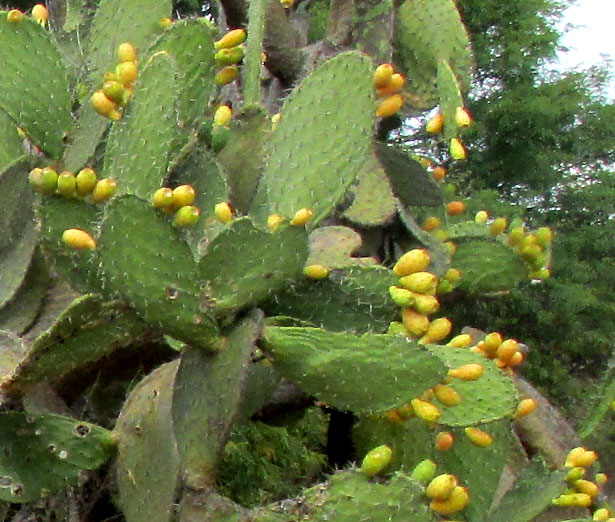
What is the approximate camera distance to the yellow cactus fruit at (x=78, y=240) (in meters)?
0.70

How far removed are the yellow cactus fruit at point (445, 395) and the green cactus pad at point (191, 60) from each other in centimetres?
41

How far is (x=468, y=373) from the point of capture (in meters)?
0.78

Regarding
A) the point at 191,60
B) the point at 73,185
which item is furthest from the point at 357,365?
the point at 191,60

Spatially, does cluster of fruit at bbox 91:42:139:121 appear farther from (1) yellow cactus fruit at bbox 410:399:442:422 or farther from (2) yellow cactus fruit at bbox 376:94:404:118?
(1) yellow cactus fruit at bbox 410:399:442:422

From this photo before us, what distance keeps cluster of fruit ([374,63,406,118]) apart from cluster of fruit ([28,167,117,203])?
1.10ft

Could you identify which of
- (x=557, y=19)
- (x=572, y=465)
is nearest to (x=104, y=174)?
(x=572, y=465)

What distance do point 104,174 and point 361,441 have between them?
439mm

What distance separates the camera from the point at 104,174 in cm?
86

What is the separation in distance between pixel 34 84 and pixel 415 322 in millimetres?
479

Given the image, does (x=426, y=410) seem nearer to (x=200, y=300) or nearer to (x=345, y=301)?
(x=345, y=301)

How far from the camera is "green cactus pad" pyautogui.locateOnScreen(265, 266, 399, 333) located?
0.85 m

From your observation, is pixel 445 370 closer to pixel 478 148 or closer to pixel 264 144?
pixel 264 144

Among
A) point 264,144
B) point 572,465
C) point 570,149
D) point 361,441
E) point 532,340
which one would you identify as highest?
point 264,144

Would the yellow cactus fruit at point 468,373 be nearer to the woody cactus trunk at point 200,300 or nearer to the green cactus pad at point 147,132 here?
the woody cactus trunk at point 200,300
